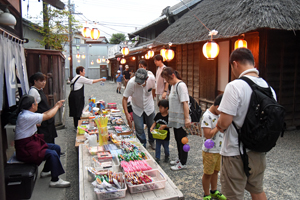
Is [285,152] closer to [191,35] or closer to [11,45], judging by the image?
[191,35]

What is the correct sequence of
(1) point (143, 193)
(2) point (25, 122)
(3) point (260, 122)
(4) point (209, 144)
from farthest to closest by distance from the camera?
1. (2) point (25, 122)
2. (4) point (209, 144)
3. (1) point (143, 193)
4. (3) point (260, 122)

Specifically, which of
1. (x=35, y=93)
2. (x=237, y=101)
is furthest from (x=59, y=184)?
(x=237, y=101)

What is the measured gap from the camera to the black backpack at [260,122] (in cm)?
208

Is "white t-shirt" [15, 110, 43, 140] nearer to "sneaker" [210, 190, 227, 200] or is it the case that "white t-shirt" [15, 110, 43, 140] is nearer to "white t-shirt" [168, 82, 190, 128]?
"white t-shirt" [168, 82, 190, 128]

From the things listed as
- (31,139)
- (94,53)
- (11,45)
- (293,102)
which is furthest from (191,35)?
(94,53)

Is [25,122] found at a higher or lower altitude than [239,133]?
lower

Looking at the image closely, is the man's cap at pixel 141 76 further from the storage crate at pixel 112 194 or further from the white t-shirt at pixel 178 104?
the storage crate at pixel 112 194

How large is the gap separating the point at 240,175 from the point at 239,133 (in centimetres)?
43

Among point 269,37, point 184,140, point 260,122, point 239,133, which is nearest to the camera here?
point 260,122

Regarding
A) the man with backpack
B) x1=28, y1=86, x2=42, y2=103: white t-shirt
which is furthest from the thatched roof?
x1=28, y1=86, x2=42, y2=103: white t-shirt

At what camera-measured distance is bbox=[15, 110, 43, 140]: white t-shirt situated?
11.9 feet

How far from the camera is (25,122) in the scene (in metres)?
3.65

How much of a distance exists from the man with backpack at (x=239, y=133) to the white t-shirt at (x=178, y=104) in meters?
1.81

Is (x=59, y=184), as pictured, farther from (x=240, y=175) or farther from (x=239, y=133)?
(x=239, y=133)
